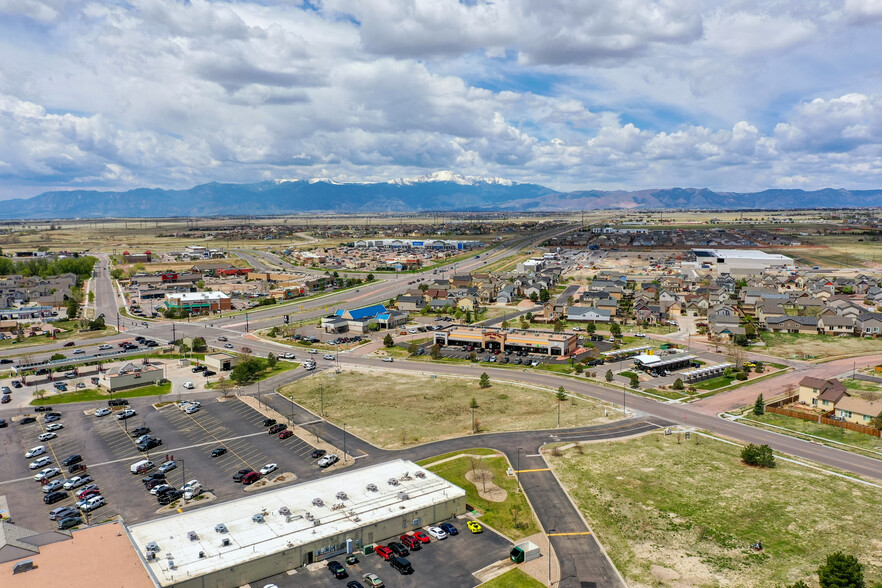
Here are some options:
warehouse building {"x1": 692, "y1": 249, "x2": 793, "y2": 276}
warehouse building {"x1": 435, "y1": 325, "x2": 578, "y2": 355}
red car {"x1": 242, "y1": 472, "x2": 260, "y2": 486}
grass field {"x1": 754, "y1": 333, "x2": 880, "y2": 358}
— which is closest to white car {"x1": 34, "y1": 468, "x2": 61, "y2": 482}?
red car {"x1": 242, "y1": 472, "x2": 260, "y2": 486}

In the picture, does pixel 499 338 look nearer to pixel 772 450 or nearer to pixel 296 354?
pixel 296 354

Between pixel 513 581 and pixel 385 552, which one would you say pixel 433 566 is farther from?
pixel 513 581

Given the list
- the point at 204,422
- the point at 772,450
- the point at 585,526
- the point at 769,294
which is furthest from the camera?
the point at 769,294

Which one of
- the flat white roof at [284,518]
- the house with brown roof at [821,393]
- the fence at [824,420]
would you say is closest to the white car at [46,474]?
the flat white roof at [284,518]

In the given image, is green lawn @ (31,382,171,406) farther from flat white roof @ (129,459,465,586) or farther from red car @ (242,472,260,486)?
flat white roof @ (129,459,465,586)

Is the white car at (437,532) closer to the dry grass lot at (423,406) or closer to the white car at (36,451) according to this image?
the dry grass lot at (423,406)

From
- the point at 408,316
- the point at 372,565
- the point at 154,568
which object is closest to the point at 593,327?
the point at 408,316
